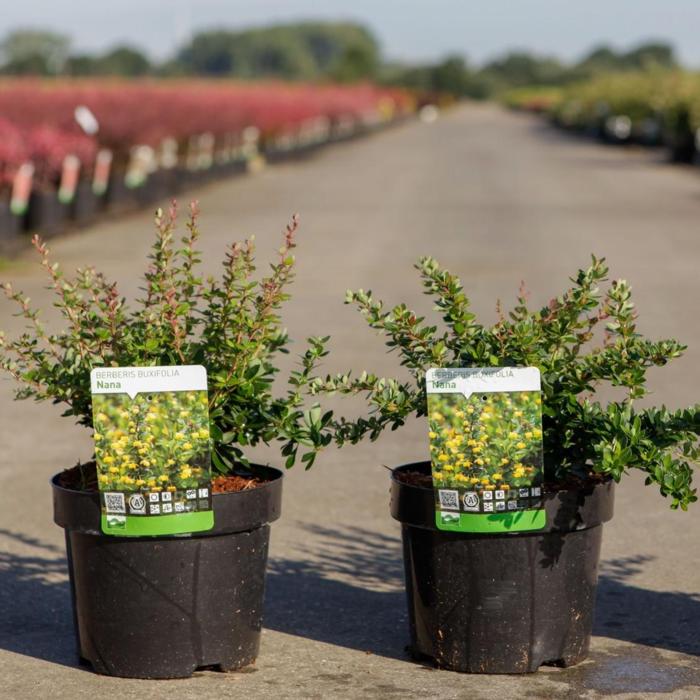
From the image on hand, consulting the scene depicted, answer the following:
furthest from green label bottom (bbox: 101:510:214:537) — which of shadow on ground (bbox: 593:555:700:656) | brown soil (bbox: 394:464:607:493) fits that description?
shadow on ground (bbox: 593:555:700:656)

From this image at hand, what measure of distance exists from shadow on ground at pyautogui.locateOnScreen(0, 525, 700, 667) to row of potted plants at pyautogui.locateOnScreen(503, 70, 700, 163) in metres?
34.6

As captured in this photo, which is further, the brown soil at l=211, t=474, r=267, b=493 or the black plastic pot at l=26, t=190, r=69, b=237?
the black plastic pot at l=26, t=190, r=69, b=237

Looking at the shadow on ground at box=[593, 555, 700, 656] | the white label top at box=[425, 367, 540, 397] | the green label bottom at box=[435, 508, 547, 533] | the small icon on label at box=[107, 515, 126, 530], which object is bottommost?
the shadow on ground at box=[593, 555, 700, 656]

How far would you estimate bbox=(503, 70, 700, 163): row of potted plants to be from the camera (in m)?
41.6

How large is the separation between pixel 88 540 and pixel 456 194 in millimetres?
24443

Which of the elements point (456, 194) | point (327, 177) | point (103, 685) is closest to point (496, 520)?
point (103, 685)

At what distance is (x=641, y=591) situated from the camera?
5.75m

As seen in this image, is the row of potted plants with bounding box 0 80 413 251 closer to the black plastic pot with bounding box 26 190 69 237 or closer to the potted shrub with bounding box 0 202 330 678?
the black plastic pot with bounding box 26 190 69 237

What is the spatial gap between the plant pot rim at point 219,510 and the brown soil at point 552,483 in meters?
0.43

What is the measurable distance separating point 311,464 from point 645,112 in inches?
2203

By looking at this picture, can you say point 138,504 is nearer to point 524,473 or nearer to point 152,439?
point 152,439

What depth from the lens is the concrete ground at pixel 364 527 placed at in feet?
15.5

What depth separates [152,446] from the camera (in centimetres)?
444

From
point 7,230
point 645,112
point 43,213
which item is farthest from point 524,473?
point 645,112
